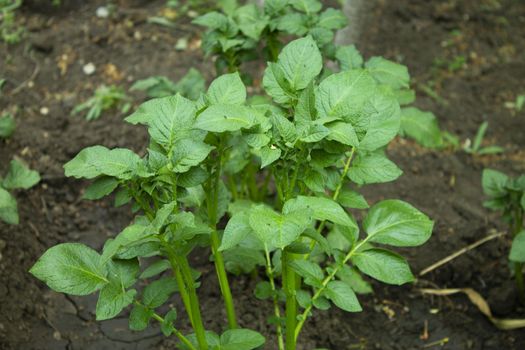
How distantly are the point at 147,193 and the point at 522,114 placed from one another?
9.76ft

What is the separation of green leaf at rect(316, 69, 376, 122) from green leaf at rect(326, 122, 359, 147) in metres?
0.07

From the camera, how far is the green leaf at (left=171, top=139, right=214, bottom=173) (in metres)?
1.88

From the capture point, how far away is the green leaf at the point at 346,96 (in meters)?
1.98

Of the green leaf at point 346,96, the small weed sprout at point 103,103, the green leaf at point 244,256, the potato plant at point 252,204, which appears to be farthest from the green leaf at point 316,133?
the small weed sprout at point 103,103

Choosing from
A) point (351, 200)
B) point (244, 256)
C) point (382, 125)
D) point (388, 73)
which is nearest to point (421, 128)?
point (388, 73)

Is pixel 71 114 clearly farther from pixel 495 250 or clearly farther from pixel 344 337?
pixel 495 250

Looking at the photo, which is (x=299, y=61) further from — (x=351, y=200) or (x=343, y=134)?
(x=351, y=200)

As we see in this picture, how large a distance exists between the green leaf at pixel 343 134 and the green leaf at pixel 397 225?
45cm

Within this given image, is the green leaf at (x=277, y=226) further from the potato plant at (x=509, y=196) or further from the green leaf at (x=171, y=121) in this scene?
the potato plant at (x=509, y=196)

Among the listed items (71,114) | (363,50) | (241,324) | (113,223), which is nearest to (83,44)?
(71,114)

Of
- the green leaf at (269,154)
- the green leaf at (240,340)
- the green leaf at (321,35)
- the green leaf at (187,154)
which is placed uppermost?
the green leaf at (321,35)

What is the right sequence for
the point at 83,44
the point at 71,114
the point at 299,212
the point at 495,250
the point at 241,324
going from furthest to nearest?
the point at 83,44 < the point at 71,114 < the point at 495,250 < the point at 241,324 < the point at 299,212

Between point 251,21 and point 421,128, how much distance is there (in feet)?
2.71

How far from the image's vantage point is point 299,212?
1821 mm
